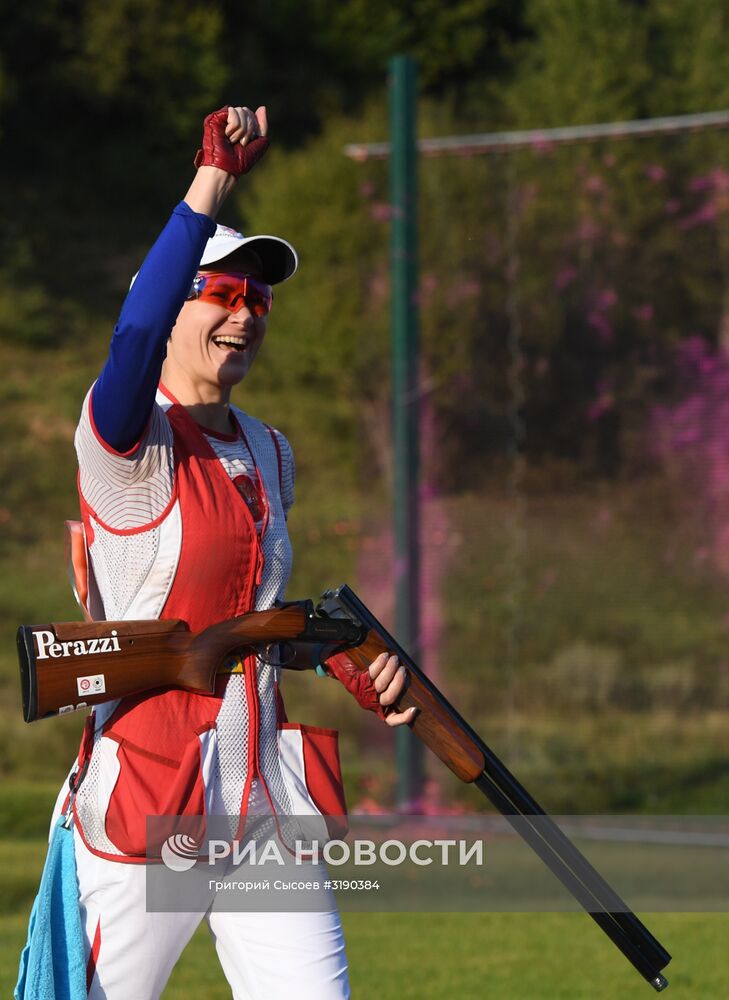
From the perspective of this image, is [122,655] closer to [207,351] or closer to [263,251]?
[207,351]

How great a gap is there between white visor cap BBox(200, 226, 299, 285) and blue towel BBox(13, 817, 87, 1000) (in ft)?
4.36

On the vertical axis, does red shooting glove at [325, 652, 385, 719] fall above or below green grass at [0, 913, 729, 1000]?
above

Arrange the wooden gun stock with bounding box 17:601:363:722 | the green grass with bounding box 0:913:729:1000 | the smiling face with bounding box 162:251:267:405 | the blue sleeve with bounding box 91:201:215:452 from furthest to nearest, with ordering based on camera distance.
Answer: the green grass with bounding box 0:913:729:1000 < the smiling face with bounding box 162:251:267:405 < the wooden gun stock with bounding box 17:601:363:722 < the blue sleeve with bounding box 91:201:215:452

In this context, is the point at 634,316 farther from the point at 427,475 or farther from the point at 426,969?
the point at 426,969

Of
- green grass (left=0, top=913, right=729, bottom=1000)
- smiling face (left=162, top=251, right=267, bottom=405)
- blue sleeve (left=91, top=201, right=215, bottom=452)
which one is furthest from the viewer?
green grass (left=0, top=913, right=729, bottom=1000)

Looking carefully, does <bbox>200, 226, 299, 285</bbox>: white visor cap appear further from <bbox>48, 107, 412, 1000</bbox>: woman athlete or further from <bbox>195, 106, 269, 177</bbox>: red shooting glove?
<bbox>195, 106, 269, 177</bbox>: red shooting glove

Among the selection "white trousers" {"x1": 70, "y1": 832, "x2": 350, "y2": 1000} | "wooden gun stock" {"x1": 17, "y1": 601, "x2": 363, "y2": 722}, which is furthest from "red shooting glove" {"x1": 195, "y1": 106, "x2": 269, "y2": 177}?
"white trousers" {"x1": 70, "y1": 832, "x2": 350, "y2": 1000}

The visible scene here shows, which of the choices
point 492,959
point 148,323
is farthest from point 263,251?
point 492,959

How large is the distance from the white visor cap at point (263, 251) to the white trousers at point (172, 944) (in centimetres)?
131

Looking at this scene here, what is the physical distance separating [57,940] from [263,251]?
1.58 meters

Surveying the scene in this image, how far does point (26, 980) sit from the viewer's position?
11.2ft

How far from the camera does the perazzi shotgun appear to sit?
3.31 meters

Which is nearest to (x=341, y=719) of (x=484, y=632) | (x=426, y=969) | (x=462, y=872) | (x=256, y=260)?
(x=484, y=632)

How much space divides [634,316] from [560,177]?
0.91 meters
